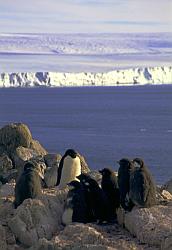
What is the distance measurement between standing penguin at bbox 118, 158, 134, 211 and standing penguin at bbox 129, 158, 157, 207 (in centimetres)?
16

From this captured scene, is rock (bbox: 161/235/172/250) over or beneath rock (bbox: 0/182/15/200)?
beneath

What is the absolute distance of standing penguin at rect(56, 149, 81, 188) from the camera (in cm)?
1953

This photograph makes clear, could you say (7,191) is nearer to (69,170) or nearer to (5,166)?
→ (69,170)

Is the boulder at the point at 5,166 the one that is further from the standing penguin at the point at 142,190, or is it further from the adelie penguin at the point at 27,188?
the standing penguin at the point at 142,190

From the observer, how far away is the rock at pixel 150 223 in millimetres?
14844

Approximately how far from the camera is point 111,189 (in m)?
17.1

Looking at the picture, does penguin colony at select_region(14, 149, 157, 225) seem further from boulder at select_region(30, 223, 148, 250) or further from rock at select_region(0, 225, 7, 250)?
rock at select_region(0, 225, 7, 250)

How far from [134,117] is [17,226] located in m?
98.0

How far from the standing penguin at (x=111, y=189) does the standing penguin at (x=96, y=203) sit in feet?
0.94

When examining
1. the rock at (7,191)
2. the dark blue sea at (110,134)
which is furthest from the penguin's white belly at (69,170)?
the dark blue sea at (110,134)

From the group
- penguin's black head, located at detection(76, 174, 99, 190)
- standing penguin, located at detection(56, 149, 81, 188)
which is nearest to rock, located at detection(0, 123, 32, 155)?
standing penguin, located at detection(56, 149, 81, 188)

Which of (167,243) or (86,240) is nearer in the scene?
(167,243)

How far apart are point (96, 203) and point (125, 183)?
917 millimetres

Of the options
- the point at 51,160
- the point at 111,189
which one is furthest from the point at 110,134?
the point at 111,189
